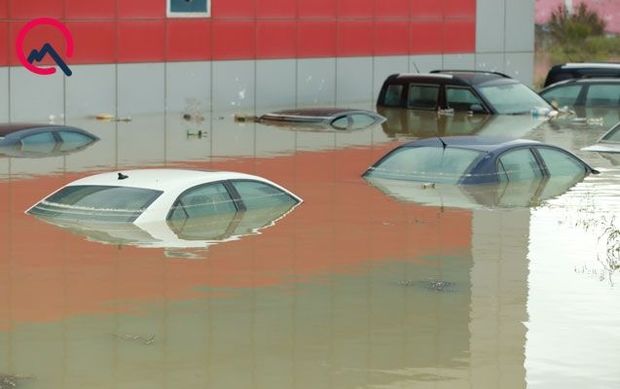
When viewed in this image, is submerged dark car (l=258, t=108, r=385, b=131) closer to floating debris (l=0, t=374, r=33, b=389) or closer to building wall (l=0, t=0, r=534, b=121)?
building wall (l=0, t=0, r=534, b=121)

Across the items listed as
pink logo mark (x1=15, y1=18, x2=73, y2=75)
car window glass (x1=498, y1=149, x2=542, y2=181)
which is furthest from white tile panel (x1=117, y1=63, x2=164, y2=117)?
car window glass (x1=498, y1=149, x2=542, y2=181)

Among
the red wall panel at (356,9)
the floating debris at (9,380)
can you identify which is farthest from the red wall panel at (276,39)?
the floating debris at (9,380)

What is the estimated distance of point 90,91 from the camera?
3919 cm

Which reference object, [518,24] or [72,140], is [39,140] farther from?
[518,24]

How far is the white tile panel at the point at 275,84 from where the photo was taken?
44.0 metres

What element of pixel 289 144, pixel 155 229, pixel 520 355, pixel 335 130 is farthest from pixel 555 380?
pixel 335 130

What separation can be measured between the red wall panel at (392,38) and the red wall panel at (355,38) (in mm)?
373

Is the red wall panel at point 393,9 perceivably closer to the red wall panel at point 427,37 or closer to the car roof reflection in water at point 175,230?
the red wall panel at point 427,37

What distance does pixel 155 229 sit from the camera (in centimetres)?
2020

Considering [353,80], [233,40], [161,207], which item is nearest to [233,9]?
[233,40]

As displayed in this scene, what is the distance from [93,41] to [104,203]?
63.3ft

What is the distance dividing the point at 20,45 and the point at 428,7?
1596cm

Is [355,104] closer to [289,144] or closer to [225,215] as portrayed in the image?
[289,144]

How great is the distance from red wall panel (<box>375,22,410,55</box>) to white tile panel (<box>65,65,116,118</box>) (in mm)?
10557
